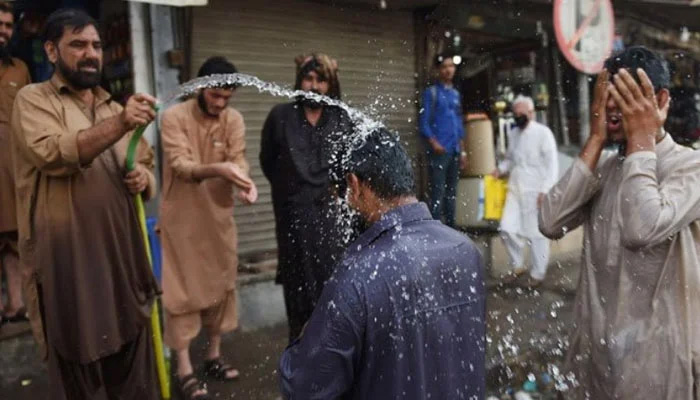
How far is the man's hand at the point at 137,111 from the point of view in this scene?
2.76m

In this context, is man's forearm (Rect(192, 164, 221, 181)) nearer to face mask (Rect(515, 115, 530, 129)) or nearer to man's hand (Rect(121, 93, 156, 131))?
man's hand (Rect(121, 93, 156, 131))

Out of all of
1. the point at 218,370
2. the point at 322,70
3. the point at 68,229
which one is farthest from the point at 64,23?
the point at 218,370

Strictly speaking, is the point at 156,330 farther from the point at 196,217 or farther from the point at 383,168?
the point at 383,168

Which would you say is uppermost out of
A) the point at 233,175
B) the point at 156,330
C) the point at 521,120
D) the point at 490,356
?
the point at 521,120

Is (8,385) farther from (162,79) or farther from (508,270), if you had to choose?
(508,270)

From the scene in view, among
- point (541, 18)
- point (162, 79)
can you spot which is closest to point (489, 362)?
point (162, 79)

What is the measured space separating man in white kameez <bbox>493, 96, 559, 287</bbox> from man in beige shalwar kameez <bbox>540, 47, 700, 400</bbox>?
4.22 meters

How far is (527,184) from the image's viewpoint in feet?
21.1

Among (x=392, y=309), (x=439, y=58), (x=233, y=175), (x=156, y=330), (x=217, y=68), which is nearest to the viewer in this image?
(x=392, y=309)

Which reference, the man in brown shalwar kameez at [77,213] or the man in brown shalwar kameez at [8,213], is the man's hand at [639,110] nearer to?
the man in brown shalwar kameez at [77,213]

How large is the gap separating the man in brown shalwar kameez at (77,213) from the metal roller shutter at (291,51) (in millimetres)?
2742

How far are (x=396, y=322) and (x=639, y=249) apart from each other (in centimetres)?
88

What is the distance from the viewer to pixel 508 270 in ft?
22.1

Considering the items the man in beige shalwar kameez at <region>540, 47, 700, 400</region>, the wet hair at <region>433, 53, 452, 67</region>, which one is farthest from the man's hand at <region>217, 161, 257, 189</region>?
the wet hair at <region>433, 53, 452, 67</region>
